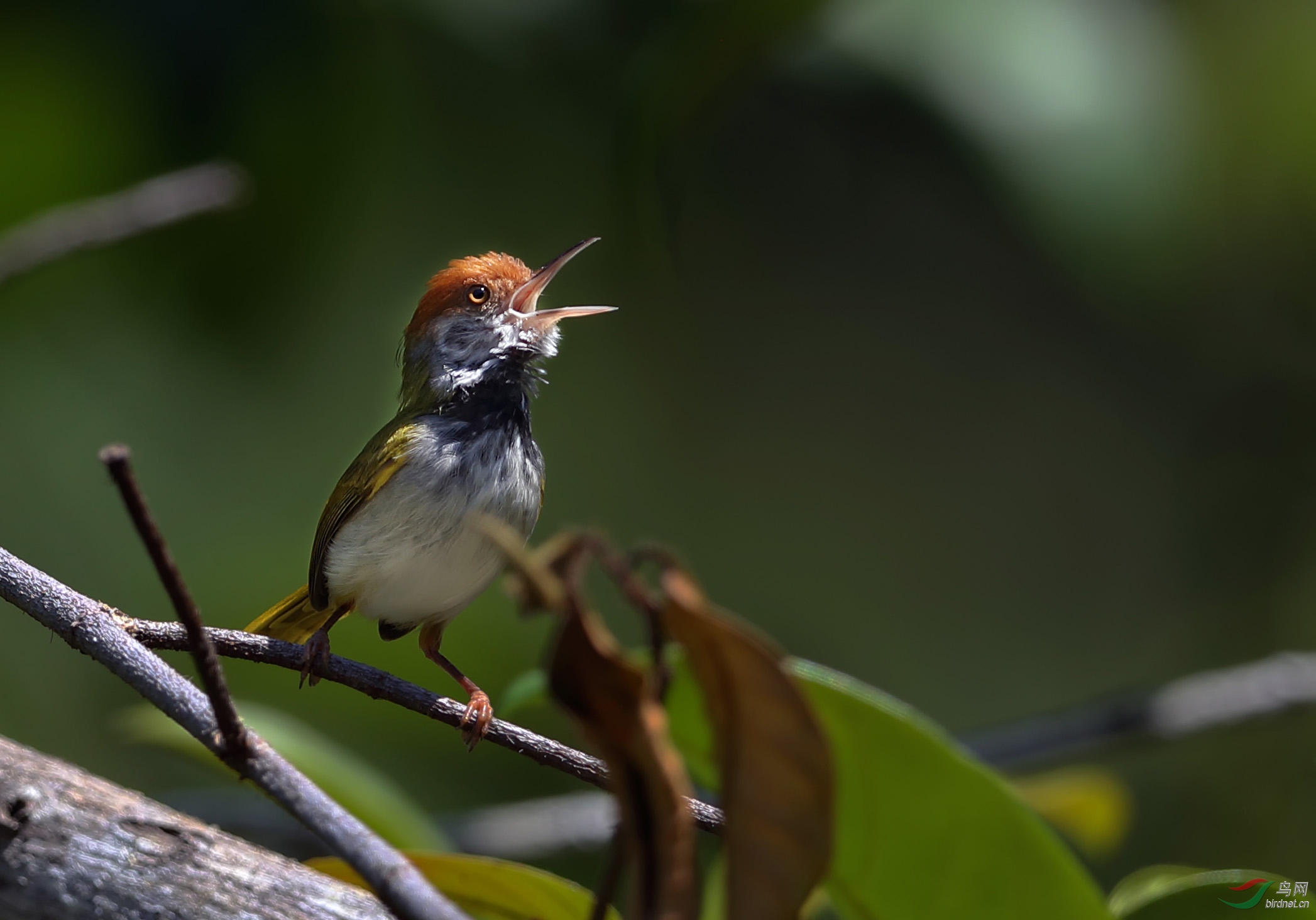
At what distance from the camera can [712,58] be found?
124 inches

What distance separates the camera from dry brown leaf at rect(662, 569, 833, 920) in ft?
2.31

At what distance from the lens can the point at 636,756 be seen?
0.69 metres

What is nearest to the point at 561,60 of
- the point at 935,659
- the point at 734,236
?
the point at 734,236

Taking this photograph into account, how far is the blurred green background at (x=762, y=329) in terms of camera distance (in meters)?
3.45

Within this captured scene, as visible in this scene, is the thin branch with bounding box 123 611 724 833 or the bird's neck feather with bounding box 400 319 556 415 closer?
the thin branch with bounding box 123 611 724 833

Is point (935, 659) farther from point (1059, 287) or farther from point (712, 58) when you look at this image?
point (712, 58)

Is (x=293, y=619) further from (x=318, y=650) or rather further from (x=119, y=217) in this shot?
(x=119, y=217)

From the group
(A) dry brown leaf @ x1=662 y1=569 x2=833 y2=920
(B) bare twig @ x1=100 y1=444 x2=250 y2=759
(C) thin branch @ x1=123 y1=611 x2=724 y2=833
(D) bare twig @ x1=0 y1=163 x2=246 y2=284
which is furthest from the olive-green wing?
(A) dry brown leaf @ x1=662 y1=569 x2=833 y2=920

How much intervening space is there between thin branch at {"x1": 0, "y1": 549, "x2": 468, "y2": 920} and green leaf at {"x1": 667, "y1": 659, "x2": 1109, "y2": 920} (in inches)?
13.1

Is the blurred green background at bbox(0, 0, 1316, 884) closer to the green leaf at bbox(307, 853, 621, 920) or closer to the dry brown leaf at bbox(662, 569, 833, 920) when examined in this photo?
the green leaf at bbox(307, 853, 621, 920)

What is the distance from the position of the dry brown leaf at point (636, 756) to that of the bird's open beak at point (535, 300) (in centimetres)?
97

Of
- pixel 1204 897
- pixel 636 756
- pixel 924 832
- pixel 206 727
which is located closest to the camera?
pixel 636 756

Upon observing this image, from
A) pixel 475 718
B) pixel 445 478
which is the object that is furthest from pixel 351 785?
pixel 445 478

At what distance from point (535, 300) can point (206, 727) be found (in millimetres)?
1058
